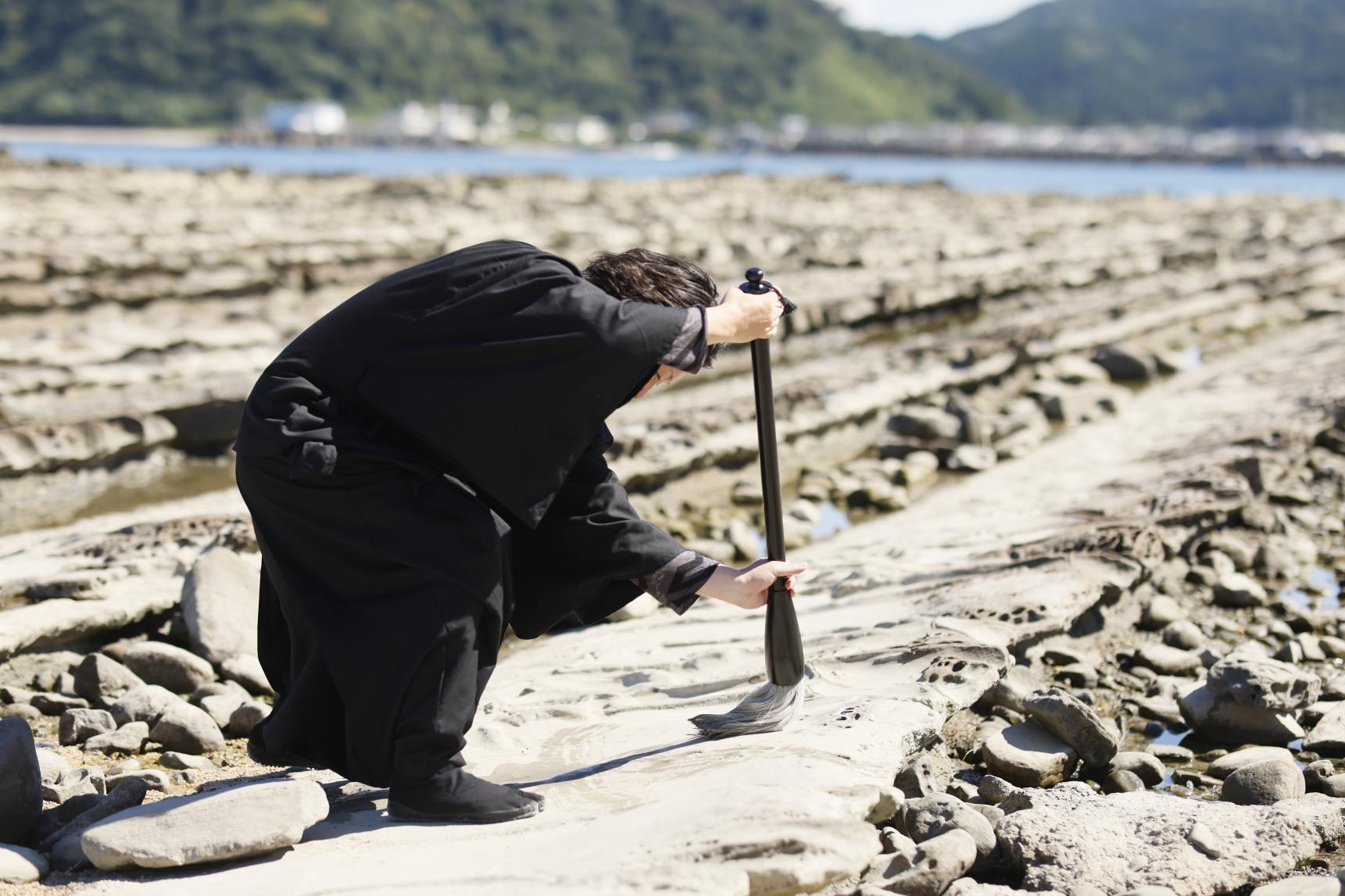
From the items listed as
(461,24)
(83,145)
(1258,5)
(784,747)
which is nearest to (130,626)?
(784,747)

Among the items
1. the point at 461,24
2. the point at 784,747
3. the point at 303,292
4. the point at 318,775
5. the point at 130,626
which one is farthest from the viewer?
the point at 461,24

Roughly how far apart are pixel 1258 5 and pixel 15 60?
141 metres

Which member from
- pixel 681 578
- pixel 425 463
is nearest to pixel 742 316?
pixel 681 578

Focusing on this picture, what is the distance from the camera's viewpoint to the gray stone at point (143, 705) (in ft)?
11.8

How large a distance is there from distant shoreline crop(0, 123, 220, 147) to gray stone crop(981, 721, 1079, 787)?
6974cm

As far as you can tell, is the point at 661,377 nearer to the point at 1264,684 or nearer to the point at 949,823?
the point at 949,823

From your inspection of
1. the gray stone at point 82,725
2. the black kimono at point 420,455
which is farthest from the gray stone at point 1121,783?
the gray stone at point 82,725

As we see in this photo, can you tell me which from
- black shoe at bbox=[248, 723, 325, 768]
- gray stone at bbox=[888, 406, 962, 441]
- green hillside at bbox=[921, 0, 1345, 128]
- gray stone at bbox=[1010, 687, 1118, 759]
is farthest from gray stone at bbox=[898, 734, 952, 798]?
green hillside at bbox=[921, 0, 1345, 128]

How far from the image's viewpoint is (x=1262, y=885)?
2631mm

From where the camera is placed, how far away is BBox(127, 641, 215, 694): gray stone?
391 centimetres

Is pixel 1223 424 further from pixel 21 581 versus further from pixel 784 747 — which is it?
pixel 21 581

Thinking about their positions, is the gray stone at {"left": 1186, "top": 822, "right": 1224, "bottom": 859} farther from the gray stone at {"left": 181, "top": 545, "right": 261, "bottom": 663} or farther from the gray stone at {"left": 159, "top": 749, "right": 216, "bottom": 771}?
the gray stone at {"left": 181, "top": 545, "right": 261, "bottom": 663}

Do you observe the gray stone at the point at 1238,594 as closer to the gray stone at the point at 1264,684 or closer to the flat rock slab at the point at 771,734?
the flat rock slab at the point at 771,734

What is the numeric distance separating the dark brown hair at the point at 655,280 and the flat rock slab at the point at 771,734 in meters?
0.87
